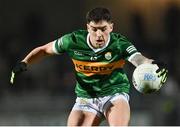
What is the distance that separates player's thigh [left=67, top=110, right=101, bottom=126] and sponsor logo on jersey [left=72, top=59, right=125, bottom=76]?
42 centimetres

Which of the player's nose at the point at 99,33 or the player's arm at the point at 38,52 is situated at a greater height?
the player's nose at the point at 99,33

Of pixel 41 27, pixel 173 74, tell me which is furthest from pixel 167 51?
pixel 41 27

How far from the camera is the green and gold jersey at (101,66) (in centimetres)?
746

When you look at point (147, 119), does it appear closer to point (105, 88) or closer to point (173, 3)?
point (173, 3)

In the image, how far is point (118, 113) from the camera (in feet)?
23.5

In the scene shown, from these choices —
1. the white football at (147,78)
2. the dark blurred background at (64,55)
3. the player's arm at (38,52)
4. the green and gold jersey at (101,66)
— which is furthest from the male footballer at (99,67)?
the dark blurred background at (64,55)

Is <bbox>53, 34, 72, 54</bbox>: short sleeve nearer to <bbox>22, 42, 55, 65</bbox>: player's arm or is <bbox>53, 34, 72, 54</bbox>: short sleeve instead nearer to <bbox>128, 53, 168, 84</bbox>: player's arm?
<bbox>22, 42, 55, 65</bbox>: player's arm

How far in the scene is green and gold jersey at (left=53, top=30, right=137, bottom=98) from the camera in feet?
24.5

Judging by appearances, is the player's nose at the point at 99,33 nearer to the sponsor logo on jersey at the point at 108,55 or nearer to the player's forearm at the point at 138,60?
the sponsor logo on jersey at the point at 108,55

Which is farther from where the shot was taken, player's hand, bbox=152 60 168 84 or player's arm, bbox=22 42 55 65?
player's arm, bbox=22 42 55 65

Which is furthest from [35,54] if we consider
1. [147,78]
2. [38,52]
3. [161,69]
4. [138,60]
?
[161,69]

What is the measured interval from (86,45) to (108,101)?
2.11ft

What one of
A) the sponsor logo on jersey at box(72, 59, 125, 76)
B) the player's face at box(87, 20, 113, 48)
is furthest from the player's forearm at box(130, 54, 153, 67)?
the player's face at box(87, 20, 113, 48)

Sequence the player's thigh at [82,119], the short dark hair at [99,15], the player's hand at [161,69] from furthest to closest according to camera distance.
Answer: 1. the player's thigh at [82,119]
2. the short dark hair at [99,15]
3. the player's hand at [161,69]
